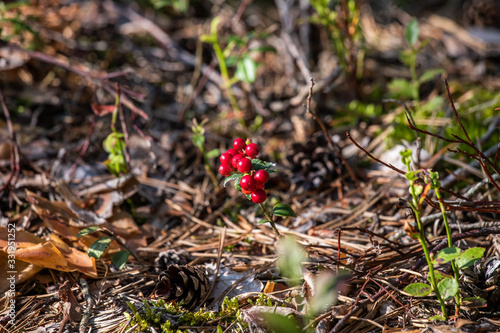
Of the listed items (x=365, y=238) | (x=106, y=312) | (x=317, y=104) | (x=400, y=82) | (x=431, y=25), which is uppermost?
(x=431, y=25)

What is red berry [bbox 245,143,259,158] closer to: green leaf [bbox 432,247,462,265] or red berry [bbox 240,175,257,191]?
red berry [bbox 240,175,257,191]

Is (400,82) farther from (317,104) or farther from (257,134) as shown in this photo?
(257,134)

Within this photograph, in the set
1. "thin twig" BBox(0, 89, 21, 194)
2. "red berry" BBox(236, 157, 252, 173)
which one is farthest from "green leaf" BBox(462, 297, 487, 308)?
"thin twig" BBox(0, 89, 21, 194)

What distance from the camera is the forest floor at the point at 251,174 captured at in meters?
1.58

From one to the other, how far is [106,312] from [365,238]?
1315mm

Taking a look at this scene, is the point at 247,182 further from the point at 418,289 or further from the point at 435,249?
the point at 435,249

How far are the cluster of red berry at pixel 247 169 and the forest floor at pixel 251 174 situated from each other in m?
0.07

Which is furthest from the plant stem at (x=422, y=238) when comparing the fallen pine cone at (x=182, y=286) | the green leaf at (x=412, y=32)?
the green leaf at (x=412, y=32)

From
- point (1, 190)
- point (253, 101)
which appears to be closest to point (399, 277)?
point (253, 101)

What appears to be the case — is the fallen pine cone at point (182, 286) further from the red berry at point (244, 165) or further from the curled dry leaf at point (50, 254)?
the red berry at point (244, 165)

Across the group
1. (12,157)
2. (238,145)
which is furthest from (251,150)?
(12,157)

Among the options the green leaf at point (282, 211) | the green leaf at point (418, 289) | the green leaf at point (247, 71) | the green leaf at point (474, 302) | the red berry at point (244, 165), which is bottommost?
the green leaf at point (474, 302)

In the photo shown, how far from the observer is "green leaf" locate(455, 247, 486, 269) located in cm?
134

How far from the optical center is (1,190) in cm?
227
